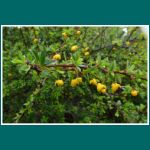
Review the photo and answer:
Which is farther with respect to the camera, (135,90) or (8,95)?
(8,95)

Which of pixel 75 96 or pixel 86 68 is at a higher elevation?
pixel 86 68

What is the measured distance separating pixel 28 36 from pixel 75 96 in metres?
0.55

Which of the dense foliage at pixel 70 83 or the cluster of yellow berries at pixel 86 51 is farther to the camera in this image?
the cluster of yellow berries at pixel 86 51

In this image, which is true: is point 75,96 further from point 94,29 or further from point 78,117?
point 94,29

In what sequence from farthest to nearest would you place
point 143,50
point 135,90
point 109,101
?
point 143,50 < point 109,101 < point 135,90

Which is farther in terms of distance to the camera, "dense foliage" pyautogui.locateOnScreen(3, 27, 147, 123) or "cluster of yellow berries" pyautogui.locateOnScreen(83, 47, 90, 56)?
"cluster of yellow berries" pyautogui.locateOnScreen(83, 47, 90, 56)

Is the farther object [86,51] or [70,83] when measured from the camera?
[86,51]

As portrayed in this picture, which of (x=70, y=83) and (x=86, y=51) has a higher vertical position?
(x=86, y=51)

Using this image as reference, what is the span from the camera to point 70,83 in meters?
2.16

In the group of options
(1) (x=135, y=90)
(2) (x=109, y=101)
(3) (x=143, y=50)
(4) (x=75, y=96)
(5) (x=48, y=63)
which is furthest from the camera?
(3) (x=143, y=50)

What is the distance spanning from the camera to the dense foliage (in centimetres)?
222

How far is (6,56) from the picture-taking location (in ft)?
8.48

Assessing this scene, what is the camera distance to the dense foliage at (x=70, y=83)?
2.22 meters

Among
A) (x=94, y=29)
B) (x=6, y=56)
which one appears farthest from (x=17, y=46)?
(x=94, y=29)
